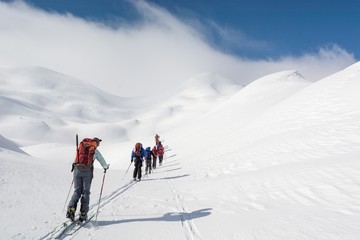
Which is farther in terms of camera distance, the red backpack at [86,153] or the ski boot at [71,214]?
the red backpack at [86,153]

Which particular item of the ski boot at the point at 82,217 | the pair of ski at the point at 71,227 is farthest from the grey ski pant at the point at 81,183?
the pair of ski at the point at 71,227

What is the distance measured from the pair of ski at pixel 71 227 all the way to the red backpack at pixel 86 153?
60.4 inches

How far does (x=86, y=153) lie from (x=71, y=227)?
1985mm

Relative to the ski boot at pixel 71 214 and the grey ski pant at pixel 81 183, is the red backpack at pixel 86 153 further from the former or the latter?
the ski boot at pixel 71 214

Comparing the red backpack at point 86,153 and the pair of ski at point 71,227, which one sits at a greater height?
the red backpack at point 86,153

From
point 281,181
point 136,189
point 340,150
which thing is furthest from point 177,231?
point 340,150

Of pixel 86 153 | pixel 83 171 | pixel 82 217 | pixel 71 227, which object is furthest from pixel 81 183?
pixel 71 227

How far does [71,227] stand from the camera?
23.4ft

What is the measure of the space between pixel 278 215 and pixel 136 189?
7.35 m

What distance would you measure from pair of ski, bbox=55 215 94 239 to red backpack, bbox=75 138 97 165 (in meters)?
1.53

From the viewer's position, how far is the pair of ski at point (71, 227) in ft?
21.6

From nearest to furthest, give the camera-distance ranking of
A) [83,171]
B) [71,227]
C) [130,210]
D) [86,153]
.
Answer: [71,227], [83,171], [86,153], [130,210]

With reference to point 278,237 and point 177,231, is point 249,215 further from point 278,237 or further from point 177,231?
point 177,231

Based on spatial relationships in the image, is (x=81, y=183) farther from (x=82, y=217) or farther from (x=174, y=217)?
(x=174, y=217)
